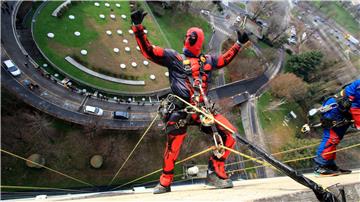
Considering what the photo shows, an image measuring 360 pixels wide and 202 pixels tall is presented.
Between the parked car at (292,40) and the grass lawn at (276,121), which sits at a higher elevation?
the parked car at (292,40)

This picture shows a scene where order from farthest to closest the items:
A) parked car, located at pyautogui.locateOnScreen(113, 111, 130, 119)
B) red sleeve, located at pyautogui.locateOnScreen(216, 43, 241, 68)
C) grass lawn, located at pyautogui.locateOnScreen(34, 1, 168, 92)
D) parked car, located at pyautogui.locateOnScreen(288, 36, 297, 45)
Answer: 1. parked car, located at pyautogui.locateOnScreen(288, 36, 297, 45)
2. grass lawn, located at pyautogui.locateOnScreen(34, 1, 168, 92)
3. parked car, located at pyautogui.locateOnScreen(113, 111, 130, 119)
4. red sleeve, located at pyautogui.locateOnScreen(216, 43, 241, 68)

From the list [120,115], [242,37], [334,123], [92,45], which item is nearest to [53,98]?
[120,115]

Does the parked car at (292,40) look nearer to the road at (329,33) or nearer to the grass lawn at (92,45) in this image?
the road at (329,33)

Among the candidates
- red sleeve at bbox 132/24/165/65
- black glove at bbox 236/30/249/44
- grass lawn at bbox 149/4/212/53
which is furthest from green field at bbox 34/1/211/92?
black glove at bbox 236/30/249/44

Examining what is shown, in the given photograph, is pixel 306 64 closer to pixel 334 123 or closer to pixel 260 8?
pixel 260 8

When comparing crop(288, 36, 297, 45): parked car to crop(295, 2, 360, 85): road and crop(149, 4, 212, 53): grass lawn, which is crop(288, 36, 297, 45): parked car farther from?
crop(149, 4, 212, 53): grass lawn

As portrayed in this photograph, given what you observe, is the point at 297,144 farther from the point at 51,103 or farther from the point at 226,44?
the point at 51,103

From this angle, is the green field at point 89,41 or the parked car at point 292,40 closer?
the green field at point 89,41

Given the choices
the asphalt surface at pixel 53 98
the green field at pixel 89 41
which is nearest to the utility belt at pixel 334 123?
the asphalt surface at pixel 53 98
